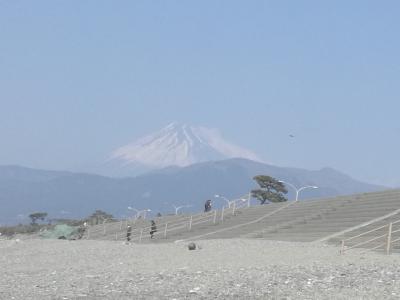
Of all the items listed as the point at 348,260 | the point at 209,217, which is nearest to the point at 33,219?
the point at 209,217

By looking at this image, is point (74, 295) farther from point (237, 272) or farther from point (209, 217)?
point (209, 217)

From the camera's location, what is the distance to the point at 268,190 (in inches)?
4648

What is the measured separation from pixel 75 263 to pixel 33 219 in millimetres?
137642

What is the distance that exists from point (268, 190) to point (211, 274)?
99.0m

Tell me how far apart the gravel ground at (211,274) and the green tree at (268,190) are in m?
85.2

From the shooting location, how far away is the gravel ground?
16.3m

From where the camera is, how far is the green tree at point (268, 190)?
116 m

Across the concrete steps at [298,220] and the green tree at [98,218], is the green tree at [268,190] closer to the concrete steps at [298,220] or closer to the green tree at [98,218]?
the green tree at [98,218]

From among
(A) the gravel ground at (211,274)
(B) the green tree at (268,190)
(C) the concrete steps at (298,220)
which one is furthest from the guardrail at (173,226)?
(B) the green tree at (268,190)

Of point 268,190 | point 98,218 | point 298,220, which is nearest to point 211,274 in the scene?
point 298,220

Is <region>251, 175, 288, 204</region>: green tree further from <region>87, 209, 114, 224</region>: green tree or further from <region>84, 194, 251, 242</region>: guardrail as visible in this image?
<region>84, 194, 251, 242</region>: guardrail

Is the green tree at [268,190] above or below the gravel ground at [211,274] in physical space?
above

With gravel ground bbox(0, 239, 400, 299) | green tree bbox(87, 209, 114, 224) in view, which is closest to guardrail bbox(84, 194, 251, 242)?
gravel ground bbox(0, 239, 400, 299)

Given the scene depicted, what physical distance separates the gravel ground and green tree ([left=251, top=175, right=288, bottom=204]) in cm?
8516
